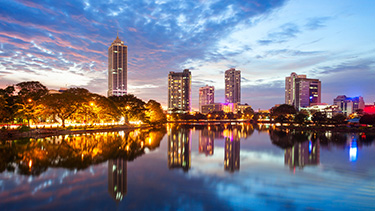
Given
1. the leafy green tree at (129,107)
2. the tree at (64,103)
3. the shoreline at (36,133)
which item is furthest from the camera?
the leafy green tree at (129,107)

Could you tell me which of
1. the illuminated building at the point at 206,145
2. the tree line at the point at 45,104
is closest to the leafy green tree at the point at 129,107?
the tree line at the point at 45,104

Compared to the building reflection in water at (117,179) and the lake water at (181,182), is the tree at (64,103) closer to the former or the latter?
the lake water at (181,182)

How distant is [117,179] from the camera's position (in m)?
15.0

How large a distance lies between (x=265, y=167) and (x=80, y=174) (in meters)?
14.6

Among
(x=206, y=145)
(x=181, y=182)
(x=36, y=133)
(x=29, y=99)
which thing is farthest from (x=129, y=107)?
(x=181, y=182)

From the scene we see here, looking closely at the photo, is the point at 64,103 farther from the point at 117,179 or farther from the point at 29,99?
the point at 117,179

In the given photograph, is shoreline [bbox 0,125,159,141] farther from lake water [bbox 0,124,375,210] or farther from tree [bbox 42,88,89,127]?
lake water [bbox 0,124,375,210]

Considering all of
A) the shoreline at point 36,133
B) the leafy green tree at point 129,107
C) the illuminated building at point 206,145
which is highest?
the leafy green tree at point 129,107

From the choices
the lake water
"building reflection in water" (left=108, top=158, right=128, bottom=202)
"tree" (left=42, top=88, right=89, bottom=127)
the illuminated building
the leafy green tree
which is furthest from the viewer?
the leafy green tree

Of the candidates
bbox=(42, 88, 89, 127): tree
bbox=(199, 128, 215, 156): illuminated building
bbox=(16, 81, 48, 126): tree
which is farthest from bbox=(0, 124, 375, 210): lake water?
bbox=(42, 88, 89, 127): tree

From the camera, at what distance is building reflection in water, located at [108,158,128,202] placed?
12.4 meters

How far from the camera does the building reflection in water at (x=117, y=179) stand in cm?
1237

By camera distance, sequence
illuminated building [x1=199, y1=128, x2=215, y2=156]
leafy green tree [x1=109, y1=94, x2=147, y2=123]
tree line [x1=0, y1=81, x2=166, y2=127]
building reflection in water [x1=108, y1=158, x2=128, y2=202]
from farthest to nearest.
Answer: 1. leafy green tree [x1=109, y1=94, x2=147, y2=123]
2. tree line [x1=0, y1=81, x2=166, y2=127]
3. illuminated building [x1=199, y1=128, x2=215, y2=156]
4. building reflection in water [x1=108, y1=158, x2=128, y2=202]

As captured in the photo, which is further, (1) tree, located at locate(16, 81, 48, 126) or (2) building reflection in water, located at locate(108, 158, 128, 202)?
(1) tree, located at locate(16, 81, 48, 126)
